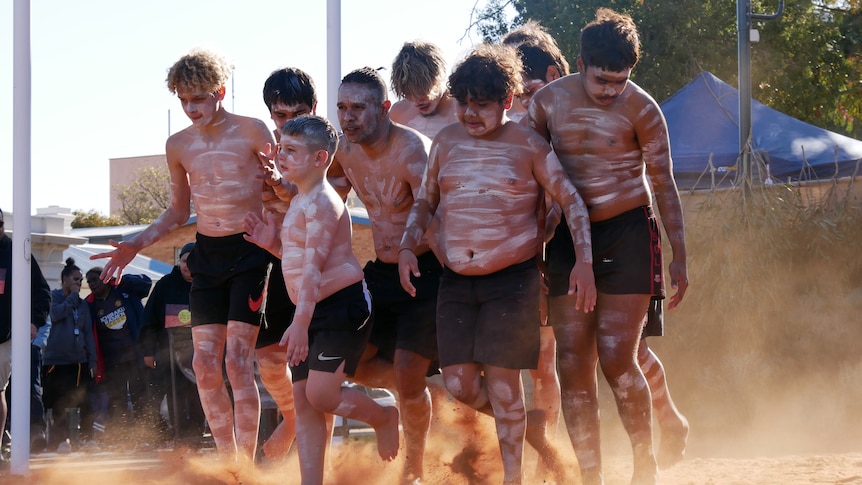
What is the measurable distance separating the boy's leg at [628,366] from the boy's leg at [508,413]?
41cm

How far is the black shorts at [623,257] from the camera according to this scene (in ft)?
15.8

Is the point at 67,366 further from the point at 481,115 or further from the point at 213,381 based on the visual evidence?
the point at 481,115

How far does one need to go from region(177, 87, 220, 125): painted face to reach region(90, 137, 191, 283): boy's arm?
22 cm

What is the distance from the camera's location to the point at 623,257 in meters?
4.84

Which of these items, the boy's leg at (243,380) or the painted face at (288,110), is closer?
the boy's leg at (243,380)

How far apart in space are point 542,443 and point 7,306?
4.77 metres

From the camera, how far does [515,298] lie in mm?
4820

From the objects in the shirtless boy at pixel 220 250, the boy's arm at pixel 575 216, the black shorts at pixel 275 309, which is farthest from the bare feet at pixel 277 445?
the boy's arm at pixel 575 216

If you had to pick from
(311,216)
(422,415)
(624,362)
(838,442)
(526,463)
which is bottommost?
(838,442)

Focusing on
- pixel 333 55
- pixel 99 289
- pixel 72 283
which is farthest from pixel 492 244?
pixel 72 283

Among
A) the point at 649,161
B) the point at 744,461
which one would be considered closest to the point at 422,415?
the point at 649,161

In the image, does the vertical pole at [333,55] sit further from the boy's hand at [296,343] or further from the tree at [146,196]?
the tree at [146,196]

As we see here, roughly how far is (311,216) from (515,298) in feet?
3.21

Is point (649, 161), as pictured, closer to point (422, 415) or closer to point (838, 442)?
point (422, 415)
